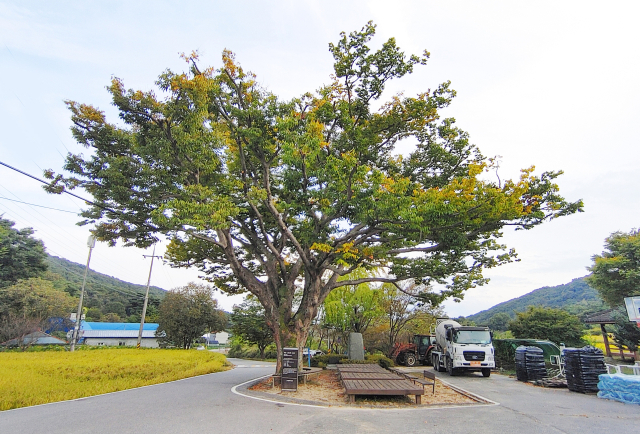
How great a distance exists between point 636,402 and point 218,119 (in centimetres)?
1492

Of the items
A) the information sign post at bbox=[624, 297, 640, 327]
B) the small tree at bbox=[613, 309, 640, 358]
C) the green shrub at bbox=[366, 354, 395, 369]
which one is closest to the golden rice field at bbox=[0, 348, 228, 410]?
the green shrub at bbox=[366, 354, 395, 369]

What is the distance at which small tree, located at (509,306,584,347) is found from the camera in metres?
20.4

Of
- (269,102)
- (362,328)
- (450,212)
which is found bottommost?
(362,328)

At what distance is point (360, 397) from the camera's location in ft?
32.1

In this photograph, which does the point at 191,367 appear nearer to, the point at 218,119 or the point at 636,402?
the point at 218,119

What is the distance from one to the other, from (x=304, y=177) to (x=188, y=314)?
24815 millimetres

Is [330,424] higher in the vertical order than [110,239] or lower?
lower

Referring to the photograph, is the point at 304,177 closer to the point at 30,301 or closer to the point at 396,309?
the point at 396,309

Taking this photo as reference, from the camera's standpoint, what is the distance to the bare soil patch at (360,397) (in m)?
9.03

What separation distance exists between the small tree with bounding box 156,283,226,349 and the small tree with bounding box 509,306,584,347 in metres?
25.0

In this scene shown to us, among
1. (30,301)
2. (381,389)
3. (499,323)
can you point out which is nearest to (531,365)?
(381,389)

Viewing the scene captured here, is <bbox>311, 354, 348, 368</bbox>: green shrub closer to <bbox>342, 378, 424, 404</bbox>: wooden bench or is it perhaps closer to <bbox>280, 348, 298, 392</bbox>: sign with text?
<bbox>280, 348, 298, 392</bbox>: sign with text

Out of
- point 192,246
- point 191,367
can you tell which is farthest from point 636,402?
point 191,367

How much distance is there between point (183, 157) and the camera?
1105 cm
